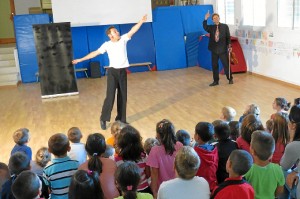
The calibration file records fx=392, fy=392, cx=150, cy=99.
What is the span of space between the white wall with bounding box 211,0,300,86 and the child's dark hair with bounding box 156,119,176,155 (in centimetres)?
553

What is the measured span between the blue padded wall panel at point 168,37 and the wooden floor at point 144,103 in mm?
1408


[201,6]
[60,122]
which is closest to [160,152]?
[60,122]

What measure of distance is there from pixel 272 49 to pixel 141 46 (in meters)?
4.02

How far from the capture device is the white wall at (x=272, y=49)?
25.8 ft

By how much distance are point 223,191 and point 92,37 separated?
A: 30.2ft

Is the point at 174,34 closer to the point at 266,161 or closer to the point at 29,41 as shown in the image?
the point at 29,41

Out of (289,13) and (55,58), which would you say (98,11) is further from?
(289,13)

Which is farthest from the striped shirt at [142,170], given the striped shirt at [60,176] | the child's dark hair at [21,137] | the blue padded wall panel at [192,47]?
the blue padded wall panel at [192,47]

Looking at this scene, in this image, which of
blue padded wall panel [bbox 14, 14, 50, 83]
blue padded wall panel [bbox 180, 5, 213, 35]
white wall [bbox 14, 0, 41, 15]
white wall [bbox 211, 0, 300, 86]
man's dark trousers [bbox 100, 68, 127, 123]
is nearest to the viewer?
man's dark trousers [bbox 100, 68, 127, 123]

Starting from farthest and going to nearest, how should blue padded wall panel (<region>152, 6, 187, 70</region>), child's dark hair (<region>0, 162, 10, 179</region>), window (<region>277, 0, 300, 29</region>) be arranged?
blue padded wall panel (<region>152, 6, 187, 70</region>), window (<region>277, 0, 300, 29</region>), child's dark hair (<region>0, 162, 10, 179</region>)

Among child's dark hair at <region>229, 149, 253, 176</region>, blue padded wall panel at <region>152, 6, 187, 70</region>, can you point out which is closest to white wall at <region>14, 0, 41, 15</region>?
blue padded wall panel at <region>152, 6, 187, 70</region>

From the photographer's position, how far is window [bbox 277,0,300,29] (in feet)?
25.0

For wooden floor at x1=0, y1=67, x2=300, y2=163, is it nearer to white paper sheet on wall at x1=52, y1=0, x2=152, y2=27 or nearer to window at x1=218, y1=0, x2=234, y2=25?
white paper sheet on wall at x1=52, y1=0, x2=152, y2=27

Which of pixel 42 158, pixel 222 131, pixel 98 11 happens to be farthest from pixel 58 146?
pixel 98 11
